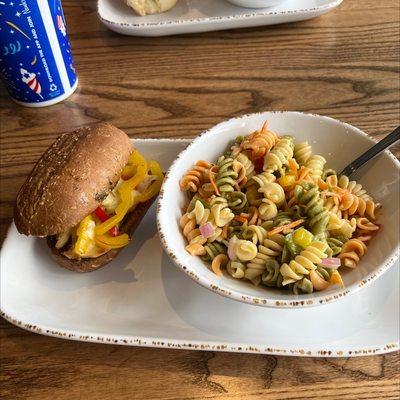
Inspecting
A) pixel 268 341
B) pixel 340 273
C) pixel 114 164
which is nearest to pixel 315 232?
pixel 340 273

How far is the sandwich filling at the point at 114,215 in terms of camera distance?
1.09 metres

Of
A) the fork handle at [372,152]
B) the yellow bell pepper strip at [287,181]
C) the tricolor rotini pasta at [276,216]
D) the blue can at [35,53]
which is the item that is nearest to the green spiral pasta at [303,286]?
the tricolor rotini pasta at [276,216]

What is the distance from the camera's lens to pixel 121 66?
5.37ft

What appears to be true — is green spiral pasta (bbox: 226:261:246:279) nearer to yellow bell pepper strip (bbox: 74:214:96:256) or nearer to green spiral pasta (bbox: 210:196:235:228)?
green spiral pasta (bbox: 210:196:235:228)

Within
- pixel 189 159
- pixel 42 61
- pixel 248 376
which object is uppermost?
pixel 42 61

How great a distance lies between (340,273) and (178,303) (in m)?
0.34

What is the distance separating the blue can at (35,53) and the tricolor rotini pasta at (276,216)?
21.9 inches

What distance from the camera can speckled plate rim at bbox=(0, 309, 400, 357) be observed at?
0.93m

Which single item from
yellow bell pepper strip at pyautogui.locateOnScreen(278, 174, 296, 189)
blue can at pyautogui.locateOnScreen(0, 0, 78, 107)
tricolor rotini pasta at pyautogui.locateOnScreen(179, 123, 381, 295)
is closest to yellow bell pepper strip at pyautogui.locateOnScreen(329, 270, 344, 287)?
tricolor rotini pasta at pyautogui.locateOnScreen(179, 123, 381, 295)

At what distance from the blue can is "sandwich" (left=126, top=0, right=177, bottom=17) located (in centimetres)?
34

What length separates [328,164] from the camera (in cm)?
122

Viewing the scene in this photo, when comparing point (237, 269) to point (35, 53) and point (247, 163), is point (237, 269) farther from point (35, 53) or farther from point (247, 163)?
point (35, 53)

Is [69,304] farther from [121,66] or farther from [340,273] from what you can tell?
[121,66]

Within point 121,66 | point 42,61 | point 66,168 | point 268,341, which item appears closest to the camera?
point 268,341
